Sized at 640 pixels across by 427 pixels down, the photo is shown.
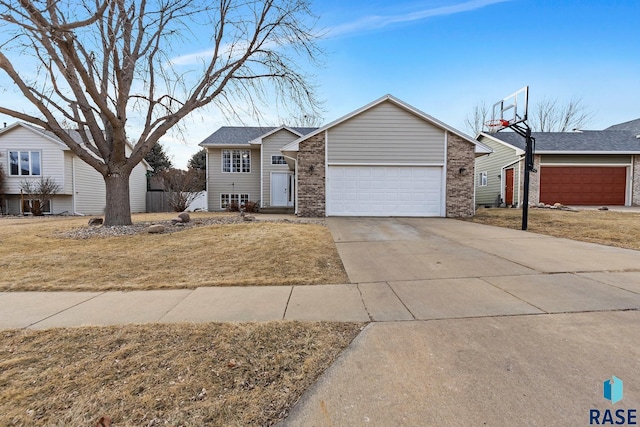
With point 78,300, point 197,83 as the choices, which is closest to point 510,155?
point 197,83

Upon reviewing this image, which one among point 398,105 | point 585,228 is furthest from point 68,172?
point 585,228

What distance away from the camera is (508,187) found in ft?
64.2

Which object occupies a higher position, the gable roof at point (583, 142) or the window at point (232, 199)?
the gable roof at point (583, 142)

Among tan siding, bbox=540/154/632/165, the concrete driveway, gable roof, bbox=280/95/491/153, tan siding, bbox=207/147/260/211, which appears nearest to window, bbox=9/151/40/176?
tan siding, bbox=207/147/260/211

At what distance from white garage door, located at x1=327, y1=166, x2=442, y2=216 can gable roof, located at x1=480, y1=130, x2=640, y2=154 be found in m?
8.51

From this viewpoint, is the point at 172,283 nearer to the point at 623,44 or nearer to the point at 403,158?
the point at 403,158

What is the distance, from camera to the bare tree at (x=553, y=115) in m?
31.8

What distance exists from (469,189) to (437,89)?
6.83 meters

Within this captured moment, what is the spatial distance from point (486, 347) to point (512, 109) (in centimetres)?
1149

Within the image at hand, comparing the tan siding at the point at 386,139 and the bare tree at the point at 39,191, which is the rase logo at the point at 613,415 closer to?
the tan siding at the point at 386,139

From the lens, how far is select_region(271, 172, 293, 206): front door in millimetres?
20234

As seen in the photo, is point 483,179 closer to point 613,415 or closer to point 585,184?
point 585,184

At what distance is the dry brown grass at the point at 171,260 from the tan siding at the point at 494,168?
15975 millimetres

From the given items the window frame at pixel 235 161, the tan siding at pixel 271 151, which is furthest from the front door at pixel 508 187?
the window frame at pixel 235 161
